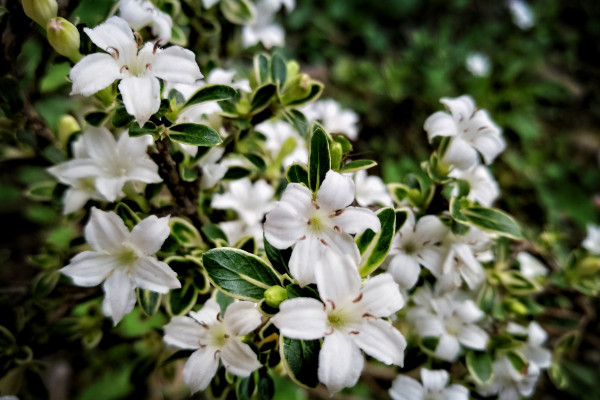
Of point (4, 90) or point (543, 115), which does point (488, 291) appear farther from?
point (543, 115)

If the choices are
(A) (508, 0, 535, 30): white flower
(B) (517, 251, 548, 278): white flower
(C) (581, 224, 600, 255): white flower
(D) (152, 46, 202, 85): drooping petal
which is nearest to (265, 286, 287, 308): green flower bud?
(D) (152, 46, 202, 85): drooping petal

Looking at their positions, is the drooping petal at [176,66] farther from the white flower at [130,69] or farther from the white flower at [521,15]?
the white flower at [521,15]

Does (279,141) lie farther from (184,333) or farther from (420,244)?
(184,333)

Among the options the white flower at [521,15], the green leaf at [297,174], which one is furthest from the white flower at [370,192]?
the white flower at [521,15]

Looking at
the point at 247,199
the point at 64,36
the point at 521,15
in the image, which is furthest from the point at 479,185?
the point at 521,15

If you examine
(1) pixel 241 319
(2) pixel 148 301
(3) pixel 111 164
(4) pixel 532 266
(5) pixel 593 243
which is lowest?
(4) pixel 532 266

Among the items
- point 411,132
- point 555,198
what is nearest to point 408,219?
point 411,132
